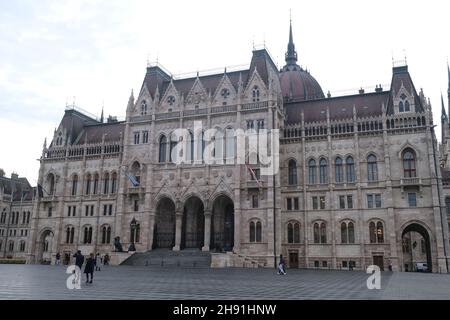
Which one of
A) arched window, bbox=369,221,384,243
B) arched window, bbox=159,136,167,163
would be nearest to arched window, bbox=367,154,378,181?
arched window, bbox=369,221,384,243

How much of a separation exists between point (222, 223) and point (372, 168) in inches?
812

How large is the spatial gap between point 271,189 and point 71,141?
124 ft

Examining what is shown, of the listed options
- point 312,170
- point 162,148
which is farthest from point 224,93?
point 312,170

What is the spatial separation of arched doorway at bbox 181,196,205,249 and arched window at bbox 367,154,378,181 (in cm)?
2255

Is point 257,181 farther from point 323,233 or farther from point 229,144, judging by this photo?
point 323,233

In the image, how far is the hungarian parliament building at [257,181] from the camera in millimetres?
52125

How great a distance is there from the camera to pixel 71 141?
2904 inches

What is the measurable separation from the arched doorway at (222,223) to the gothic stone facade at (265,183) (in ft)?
0.45

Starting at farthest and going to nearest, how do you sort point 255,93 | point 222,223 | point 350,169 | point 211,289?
point 255,93
point 222,223
point 350,169
point 211,289

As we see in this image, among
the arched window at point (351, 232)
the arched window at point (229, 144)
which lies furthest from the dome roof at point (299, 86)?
the arched window at point (351, 232)

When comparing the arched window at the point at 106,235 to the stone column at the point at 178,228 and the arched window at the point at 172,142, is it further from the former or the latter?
the arched window at the point at 172,142

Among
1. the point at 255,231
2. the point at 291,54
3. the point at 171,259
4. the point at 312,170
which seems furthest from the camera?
the point at 291,54

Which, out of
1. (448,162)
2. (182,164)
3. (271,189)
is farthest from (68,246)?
(448,162)

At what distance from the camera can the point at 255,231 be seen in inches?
2163
